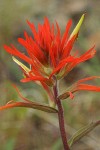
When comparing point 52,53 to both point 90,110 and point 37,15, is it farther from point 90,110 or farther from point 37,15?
point 37,15

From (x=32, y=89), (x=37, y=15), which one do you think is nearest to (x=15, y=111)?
(x=32, y=89)

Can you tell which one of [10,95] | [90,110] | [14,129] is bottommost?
[90,110]

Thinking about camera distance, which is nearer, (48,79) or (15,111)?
(48,79)

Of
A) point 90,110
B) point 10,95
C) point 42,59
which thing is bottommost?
point 90,110

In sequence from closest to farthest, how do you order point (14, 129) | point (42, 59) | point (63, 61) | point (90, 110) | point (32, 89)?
point (63, 61) → point (42, 59) → point (14, 129) → point (90, 110) → point (32, 89)

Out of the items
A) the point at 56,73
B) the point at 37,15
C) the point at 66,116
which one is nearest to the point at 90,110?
the point at 66,116

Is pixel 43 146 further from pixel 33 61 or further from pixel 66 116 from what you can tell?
pixel 33 61

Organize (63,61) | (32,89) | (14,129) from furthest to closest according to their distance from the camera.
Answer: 1. (32,89)
2. (14,129)
3. (63,61)

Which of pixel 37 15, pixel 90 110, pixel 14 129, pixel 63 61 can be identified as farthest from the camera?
pixel 37 15

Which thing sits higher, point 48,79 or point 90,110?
point 48,79
